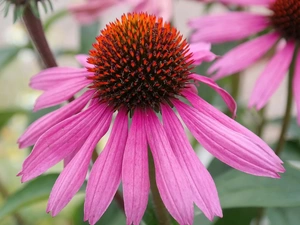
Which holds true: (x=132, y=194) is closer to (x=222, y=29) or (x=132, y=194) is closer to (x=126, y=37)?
(x=126, y=37)

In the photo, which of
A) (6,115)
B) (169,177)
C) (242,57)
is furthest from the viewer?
(6,115)

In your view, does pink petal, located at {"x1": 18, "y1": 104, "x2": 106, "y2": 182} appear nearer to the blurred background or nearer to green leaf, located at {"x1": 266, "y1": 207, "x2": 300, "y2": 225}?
the blurred background

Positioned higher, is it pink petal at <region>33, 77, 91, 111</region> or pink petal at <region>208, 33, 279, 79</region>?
pink petal at <region>33, 77, 91, 111</region>

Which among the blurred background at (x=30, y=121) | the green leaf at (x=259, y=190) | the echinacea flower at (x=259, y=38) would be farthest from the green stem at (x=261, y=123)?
the green leaf at (x=259, y=190)

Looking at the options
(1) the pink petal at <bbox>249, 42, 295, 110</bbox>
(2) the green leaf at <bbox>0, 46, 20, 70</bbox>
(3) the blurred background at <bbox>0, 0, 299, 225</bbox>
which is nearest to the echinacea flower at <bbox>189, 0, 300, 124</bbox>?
(1) the pink petal at <bbox>249, 42, 295, 110</bbox>

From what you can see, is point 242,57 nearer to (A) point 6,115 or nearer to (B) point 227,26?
(B) point 227,26

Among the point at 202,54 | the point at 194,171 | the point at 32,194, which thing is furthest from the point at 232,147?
the point at 32,194
